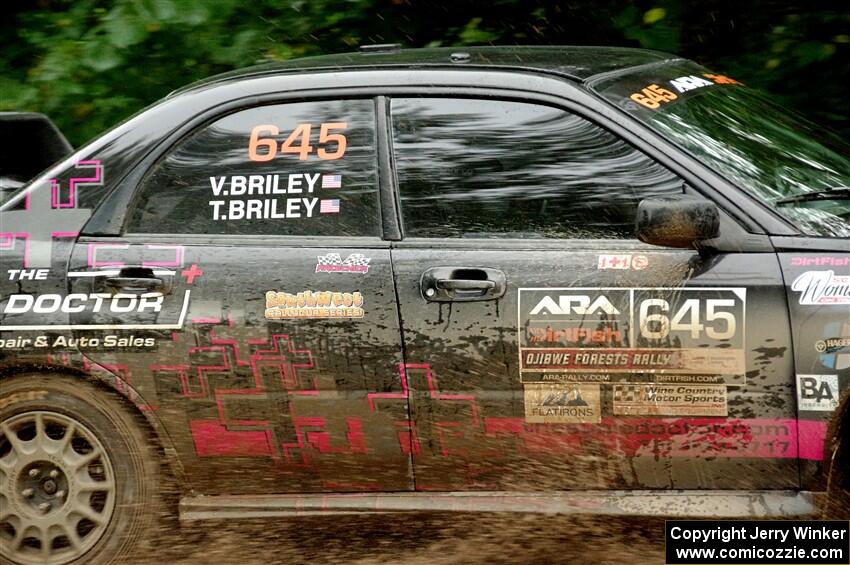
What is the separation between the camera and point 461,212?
3.97m

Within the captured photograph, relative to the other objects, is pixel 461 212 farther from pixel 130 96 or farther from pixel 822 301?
pixel 130 96

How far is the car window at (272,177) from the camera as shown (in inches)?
159

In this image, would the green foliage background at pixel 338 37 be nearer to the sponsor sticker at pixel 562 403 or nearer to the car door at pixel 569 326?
the car door at pixel 569 326

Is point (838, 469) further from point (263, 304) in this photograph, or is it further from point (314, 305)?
point (263, 304)

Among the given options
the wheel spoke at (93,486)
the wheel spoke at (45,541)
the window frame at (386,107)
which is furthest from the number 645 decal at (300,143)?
the wheel spoke at (45,541)

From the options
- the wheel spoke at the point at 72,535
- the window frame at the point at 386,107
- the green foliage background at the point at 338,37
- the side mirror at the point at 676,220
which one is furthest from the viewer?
the green foliage background at the point at 338,37

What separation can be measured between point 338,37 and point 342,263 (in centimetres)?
362

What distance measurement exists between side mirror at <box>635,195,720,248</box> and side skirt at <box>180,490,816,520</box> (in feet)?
2.67

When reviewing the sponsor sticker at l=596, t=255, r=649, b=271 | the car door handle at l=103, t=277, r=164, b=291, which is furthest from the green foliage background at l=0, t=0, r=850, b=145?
the sponsor sticker at l=596, t=255, r=649, b=271

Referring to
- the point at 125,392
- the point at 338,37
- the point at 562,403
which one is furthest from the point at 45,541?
the point at 338,37

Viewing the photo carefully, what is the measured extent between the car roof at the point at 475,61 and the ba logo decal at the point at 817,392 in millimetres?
1238

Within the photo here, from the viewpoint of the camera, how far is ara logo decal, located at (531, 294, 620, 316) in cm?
380

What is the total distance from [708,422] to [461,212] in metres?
1.03

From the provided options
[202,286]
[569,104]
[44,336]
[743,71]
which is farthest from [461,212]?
[743,71]
